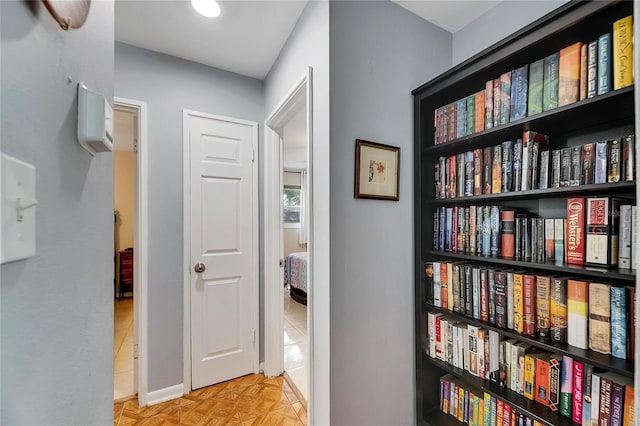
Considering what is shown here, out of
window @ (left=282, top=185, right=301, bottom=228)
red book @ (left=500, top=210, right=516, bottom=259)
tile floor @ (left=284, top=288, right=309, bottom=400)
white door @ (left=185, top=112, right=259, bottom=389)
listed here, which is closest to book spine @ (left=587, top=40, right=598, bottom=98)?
red book @ (left=500, top=210, right=516, bottom=259)

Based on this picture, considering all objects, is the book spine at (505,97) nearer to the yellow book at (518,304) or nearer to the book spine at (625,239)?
the book spine at (625,239)

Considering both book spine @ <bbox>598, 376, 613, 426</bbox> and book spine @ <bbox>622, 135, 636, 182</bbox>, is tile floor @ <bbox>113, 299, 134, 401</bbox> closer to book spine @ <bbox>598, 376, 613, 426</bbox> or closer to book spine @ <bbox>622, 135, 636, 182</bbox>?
book spine @ <bbox>598, 376, 613, 426</bbox>

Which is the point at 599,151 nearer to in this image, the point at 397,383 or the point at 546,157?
the point at 546,157

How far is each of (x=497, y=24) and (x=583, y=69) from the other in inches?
29.0

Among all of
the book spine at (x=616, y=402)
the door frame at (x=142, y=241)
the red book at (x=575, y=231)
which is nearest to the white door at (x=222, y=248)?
the door frame at (x=142, y=241)

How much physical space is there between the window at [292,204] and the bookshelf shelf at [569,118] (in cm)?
455

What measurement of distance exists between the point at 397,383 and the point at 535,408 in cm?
62

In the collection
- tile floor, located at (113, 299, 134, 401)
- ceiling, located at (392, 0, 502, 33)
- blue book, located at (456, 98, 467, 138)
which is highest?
ceiling, located at (392, 0, 502, 33)

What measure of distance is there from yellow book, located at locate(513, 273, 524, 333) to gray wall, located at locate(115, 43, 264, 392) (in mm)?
2030

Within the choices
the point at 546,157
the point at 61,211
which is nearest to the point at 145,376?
the point at 61,211

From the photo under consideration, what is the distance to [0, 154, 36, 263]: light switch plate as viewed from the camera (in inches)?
12.1

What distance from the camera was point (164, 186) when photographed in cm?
197

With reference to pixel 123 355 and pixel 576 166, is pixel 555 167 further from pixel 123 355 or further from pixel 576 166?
pixel 123 355

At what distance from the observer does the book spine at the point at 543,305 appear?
111cm
